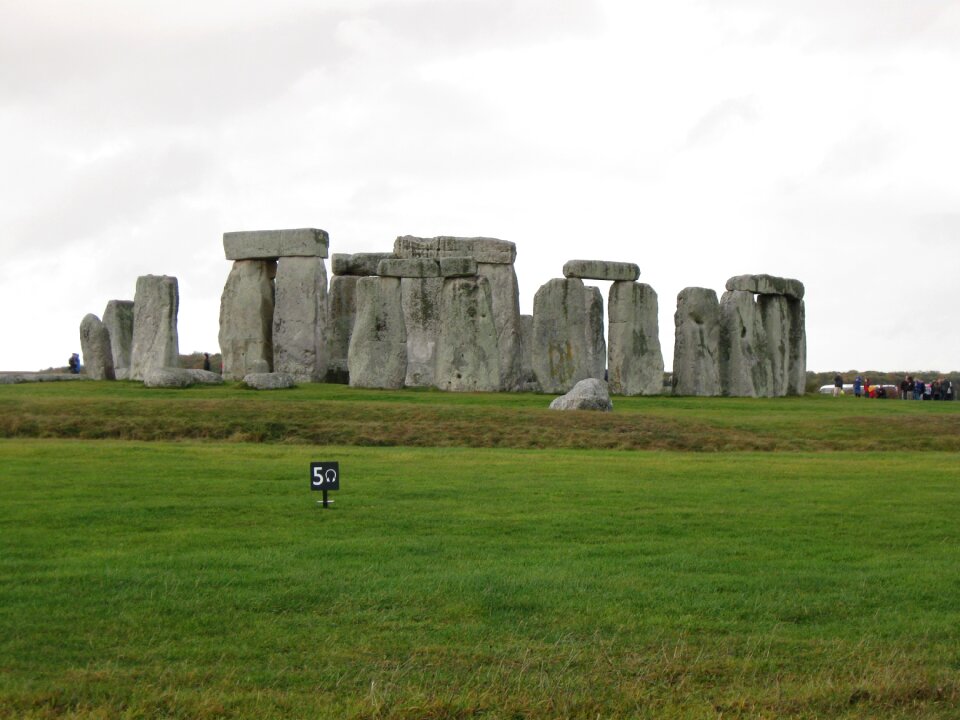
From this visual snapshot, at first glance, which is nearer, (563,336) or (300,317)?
(300,317)

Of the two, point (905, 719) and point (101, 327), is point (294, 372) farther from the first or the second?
point (905, 719)

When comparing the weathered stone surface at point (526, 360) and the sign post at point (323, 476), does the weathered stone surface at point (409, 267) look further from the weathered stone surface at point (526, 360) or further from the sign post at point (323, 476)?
the sign post at point (323, 476)

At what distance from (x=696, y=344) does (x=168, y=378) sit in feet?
46.0

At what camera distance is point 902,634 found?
8805 millimetres

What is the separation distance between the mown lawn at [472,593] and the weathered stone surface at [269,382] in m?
11.7

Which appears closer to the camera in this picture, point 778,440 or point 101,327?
point 778,440

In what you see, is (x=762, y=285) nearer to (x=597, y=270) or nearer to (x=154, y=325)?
(x=597, y=270)

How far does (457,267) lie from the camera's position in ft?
104

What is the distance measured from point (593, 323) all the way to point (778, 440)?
12.3 meters

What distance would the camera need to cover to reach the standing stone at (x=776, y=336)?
1483 inches

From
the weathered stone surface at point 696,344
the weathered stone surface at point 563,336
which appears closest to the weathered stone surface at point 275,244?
the weathered stone surface at point 563,336

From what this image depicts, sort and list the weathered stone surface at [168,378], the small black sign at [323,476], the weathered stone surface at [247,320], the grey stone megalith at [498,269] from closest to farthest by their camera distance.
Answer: the small black sign at [323,476] < the weathered stone surface at [168,378] < the weathered stone surface at [247,320] < the grey stone megalith at [498,269]

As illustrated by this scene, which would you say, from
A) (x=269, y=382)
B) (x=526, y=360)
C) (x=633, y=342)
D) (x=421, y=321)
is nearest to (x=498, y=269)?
(x=421, y=321)

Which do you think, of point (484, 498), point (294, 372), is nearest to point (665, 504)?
point (484, 498)
